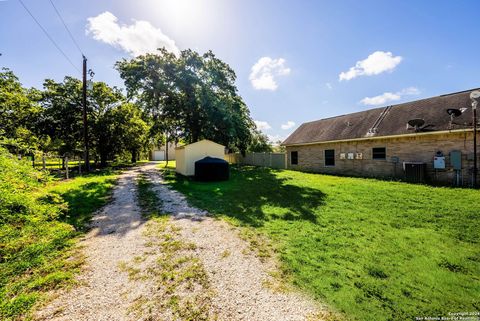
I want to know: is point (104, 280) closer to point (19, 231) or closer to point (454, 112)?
point (19, 231)

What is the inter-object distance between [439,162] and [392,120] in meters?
3.95

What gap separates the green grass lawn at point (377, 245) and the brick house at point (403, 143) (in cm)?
236

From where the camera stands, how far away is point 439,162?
9.87 metres

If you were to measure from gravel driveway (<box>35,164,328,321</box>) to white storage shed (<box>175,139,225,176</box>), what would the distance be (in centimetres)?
892

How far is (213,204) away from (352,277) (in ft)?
15.9

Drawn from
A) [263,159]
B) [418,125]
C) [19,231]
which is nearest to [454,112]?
[418,125]

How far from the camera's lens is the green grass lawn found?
255 centimetres

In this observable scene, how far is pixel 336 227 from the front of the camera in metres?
4.88

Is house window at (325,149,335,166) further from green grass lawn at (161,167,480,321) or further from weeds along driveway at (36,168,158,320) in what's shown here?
weeds along driveway at (36,168,158,320)

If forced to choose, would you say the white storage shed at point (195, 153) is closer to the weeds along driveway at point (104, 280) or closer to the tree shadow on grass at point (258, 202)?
the tree shadow on grass at point (258, 202)

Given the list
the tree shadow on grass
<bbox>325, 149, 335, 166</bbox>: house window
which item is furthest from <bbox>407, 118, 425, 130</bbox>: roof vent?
the tree shadow on grass

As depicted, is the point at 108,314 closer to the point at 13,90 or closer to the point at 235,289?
the point at 235,289

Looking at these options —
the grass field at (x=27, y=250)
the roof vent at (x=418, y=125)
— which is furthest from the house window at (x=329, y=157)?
the grass field at (x=27, y=250)

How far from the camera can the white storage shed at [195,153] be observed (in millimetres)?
14023
